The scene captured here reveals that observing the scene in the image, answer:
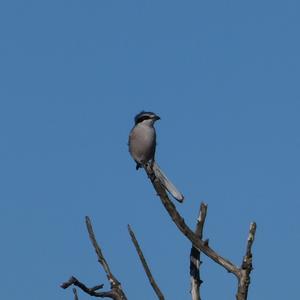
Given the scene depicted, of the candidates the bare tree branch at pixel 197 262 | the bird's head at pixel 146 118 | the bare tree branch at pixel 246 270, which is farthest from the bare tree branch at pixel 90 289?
the bird's head at pixel 146 118

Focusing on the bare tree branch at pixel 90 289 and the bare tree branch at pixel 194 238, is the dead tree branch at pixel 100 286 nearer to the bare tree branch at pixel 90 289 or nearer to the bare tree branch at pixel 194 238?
the bare tree branch at pixel 90 289

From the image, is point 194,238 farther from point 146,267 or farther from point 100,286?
point 100,286

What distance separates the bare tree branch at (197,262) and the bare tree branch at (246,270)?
1.17m

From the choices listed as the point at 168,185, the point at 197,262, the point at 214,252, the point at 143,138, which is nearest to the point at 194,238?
the point at 214,252

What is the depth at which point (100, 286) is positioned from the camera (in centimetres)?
1114

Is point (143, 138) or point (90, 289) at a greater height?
point (143, 138)

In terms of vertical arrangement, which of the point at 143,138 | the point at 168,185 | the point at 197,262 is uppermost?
the point at 143,138

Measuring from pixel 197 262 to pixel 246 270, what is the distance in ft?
6.02

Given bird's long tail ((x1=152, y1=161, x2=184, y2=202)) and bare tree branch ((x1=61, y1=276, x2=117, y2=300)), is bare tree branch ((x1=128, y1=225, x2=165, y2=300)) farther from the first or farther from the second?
bird's long tail ((x1=152, y1=161, x2=184, y2=202))

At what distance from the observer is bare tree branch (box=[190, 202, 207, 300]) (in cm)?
1140

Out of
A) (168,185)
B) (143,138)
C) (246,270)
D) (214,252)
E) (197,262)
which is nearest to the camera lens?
(246,270)

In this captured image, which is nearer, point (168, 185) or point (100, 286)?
point (100, 286)

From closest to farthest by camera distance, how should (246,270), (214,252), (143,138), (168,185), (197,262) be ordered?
1. (246,270)
2. (214,252)
3. (197,262)
4. (168,185)
5. (143,138)

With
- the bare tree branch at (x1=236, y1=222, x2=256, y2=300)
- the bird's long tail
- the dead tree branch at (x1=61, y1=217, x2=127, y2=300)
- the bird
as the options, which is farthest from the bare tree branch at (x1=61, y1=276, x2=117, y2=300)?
the bird
